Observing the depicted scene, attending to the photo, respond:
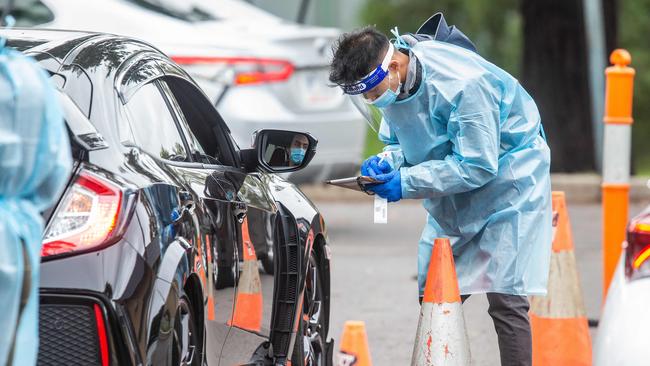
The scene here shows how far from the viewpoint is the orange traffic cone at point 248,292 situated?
15.4ft

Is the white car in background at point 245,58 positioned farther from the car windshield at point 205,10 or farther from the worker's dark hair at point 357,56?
the worker's dark hair at point 357,56

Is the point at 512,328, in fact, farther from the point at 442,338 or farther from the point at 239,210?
the point at 239,210

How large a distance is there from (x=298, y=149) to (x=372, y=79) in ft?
1.18

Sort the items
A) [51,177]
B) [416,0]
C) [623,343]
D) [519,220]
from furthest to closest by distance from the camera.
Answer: [416,0]
[519,220]
[623,343]
[51,177]

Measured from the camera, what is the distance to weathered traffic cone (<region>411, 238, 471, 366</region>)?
5199 millimetres

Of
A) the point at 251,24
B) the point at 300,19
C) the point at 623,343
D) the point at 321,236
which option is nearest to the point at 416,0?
the point at 300,19

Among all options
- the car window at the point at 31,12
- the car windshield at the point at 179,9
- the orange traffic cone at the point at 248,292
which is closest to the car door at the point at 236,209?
the orange traffic cone at the point at 248,292

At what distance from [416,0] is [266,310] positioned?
22.2m

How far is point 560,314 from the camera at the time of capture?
6.58 metres

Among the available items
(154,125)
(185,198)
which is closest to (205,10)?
(154,125)

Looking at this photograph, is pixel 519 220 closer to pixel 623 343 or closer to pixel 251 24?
pixel 623 343

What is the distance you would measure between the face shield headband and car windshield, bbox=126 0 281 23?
19.5 feet

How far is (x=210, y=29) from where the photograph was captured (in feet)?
35.8

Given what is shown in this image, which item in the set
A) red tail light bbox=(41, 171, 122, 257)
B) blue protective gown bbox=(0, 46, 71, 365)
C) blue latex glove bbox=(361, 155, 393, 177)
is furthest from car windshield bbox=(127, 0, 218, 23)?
blue protective gown bbox=(0, 46, 71, 365)
